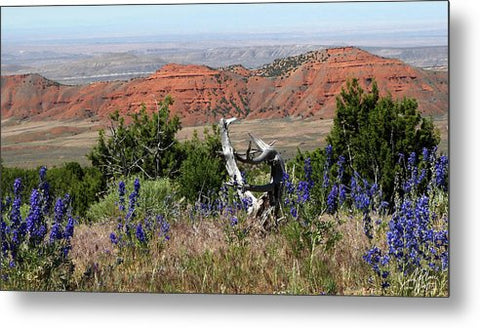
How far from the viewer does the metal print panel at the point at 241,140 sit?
21.2 ft

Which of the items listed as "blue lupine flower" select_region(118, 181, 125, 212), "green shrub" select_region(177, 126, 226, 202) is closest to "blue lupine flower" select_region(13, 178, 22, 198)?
"blue lupine flower" select_region(118, 181, 125, 212)

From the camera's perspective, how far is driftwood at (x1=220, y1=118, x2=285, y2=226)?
692 cm

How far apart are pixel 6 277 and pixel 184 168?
71.9 inches

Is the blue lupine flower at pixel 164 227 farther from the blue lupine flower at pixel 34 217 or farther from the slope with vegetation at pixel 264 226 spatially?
the blue lupine flower at pixel 34 217

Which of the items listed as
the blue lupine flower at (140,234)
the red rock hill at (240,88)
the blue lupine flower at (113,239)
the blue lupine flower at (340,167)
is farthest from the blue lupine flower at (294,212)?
the blue lupine flower at (113,239)

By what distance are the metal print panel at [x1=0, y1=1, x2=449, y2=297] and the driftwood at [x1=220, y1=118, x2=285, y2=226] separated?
1 cm

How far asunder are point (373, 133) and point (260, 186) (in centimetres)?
107

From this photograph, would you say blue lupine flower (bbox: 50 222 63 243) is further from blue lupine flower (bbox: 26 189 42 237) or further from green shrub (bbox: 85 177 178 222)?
green shrub (bbox: 85 177 178 222)

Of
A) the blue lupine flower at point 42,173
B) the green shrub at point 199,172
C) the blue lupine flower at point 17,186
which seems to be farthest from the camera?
the green shrub at point 199,172

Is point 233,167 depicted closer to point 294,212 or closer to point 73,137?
point 294,212

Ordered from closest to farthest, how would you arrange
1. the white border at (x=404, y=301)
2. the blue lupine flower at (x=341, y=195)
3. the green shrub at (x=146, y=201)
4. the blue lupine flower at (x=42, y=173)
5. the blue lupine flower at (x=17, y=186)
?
the white border at (x=404, y=301) → the blue lupine flower at (x=17, y=186) → the blue lupine flower at (x=42, y=173) → the blue lupine flower at (x=341, y=195) → the green shrub at (x=146, y=201)

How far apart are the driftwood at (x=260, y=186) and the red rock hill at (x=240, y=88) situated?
23 centimetres

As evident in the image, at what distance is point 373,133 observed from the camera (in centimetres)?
737

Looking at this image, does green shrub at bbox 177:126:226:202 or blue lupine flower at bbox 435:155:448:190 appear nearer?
blue lupine flower at bbox 435:155:448:190
